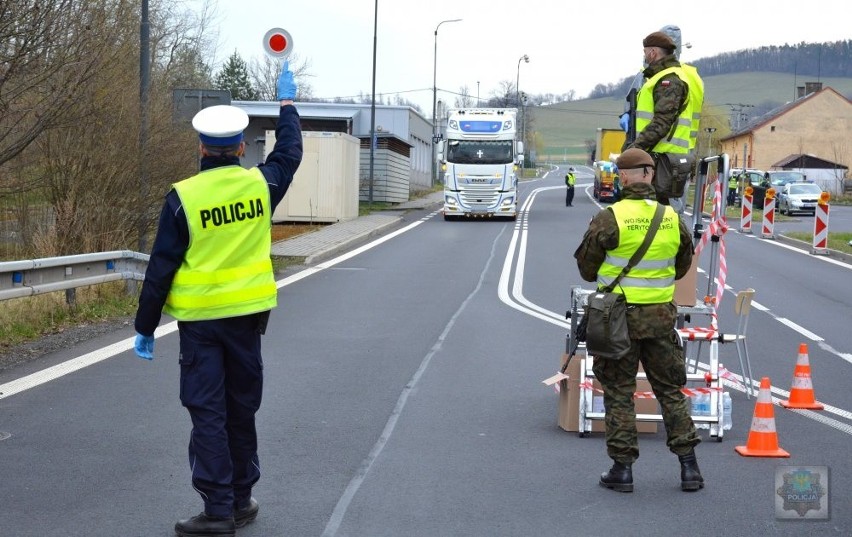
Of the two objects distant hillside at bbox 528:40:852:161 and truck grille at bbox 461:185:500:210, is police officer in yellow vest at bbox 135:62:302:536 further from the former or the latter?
distant hillside at bbox 528:40:852:161

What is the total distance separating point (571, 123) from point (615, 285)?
19448cm

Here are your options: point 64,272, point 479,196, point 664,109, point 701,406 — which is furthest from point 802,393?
point 479,196

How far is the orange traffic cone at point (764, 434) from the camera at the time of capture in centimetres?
721

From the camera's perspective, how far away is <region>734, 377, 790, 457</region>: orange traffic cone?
7207 millimetres

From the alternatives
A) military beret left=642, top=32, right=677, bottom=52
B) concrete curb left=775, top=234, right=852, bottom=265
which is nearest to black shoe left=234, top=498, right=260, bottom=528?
military beret left=642, top=32, right=677, bottom=52

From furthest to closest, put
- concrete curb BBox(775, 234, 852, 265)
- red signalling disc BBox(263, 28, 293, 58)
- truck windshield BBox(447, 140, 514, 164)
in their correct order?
truck windshield BBox(447, 140, 514, 164) < concrete curb BBox(775, 234, 852, 265) < red signalling disc BBox(263, 28, 293, 58)

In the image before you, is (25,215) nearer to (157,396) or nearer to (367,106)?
(157,396)

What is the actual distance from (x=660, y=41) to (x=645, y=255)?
2259 millimetres

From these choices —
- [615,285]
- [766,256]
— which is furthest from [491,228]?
[615,285]

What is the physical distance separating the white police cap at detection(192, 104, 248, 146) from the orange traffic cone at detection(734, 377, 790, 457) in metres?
3.83

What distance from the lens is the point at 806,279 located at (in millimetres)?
20328

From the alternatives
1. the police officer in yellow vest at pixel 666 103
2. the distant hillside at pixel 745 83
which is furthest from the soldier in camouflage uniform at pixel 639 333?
the distant hillside at pixel 745 83

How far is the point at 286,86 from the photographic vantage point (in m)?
6.12

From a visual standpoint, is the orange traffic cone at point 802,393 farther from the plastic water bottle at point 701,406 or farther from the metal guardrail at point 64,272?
the metal guardrail at point 64,272
